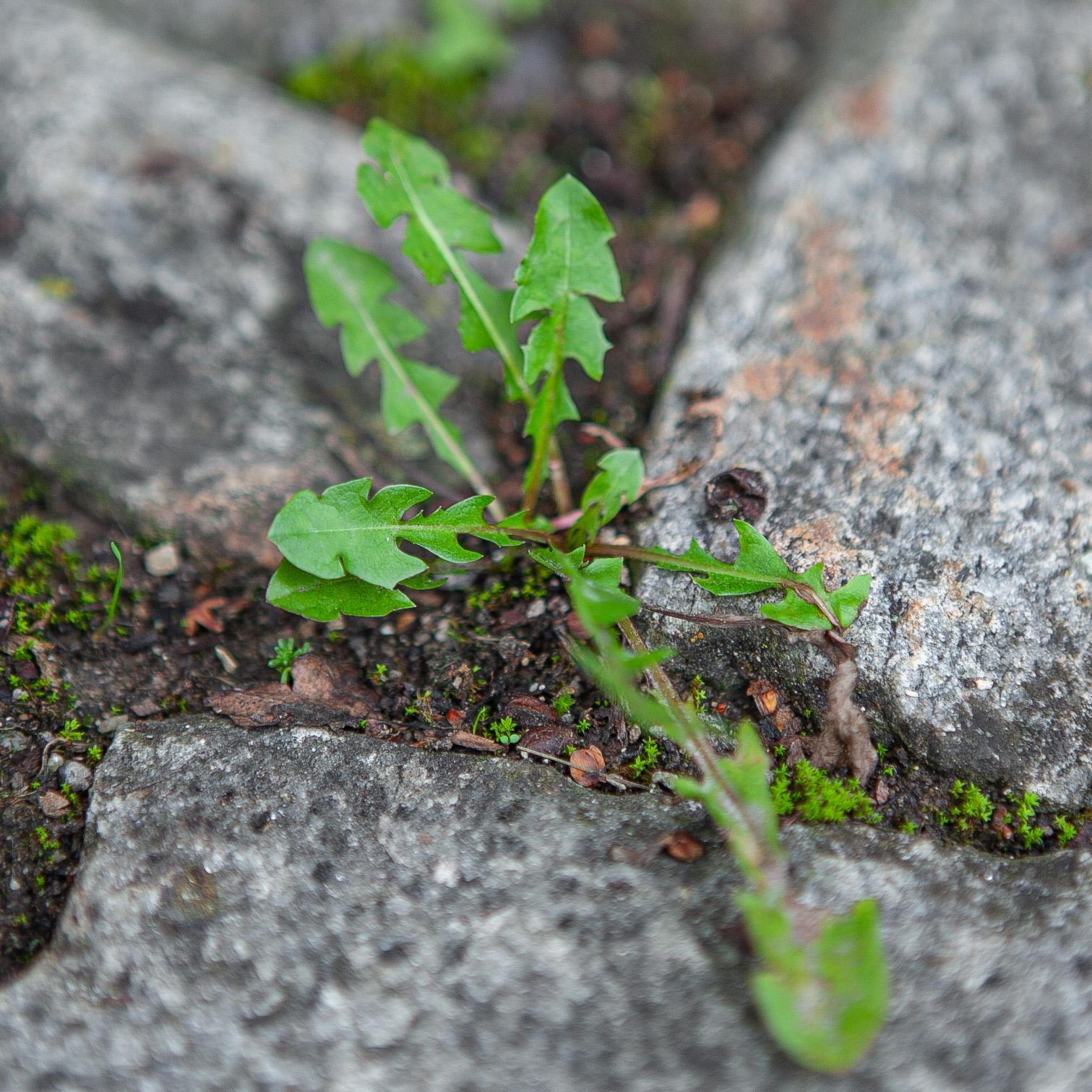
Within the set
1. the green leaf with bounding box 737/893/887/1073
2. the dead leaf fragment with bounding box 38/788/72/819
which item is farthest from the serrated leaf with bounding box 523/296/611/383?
the dead leaf fragment with bounding box 38/788/72/819

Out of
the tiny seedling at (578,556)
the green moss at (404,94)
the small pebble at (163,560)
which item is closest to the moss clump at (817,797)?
the tiny seedling at (578,556)

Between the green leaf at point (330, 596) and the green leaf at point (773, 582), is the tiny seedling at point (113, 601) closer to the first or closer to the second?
the green leaf at point (330, 596)

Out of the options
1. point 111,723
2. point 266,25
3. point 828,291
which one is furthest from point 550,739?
point 266,25

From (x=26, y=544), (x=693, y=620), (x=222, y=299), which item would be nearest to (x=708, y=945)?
(x=693, y=620)

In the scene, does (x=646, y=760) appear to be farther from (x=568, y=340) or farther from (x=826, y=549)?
(x=568, y=340)

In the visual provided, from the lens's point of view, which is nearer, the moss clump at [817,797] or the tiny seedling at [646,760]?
the moss clump at [817,797]

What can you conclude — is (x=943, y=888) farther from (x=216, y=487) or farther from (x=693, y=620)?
(x=216, y=487)
